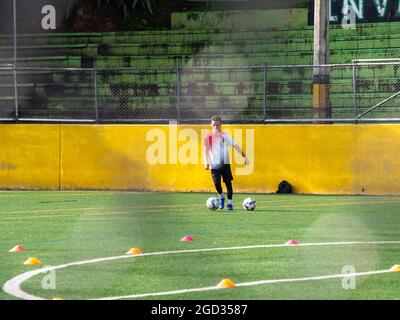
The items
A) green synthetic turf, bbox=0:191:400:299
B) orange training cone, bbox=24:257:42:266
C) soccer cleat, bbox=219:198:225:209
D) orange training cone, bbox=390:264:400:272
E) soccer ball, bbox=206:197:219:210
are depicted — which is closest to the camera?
green synthetic turf, bbox=0:191:400:299

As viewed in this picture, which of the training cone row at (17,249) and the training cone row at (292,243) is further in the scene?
the training cone row at (292,243)

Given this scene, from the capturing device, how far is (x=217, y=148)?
73.3ft

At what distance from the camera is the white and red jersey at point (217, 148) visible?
73.1 feet

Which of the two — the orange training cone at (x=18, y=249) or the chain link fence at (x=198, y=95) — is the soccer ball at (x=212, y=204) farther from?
the orange training cone at (x=18, y=249)

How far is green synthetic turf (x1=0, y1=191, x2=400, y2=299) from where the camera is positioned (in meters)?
11.4

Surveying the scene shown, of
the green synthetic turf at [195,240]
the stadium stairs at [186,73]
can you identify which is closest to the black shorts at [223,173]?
the green synthetic turf at [195,240]

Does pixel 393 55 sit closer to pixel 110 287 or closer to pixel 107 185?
pixel 107 185

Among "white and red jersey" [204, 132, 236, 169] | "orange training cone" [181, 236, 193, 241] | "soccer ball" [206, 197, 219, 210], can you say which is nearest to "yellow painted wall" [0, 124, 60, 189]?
"white and red jersey" [204, 132, 236, 169]

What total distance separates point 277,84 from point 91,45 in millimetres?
7166

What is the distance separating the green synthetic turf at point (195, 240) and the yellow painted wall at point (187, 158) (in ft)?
2.68

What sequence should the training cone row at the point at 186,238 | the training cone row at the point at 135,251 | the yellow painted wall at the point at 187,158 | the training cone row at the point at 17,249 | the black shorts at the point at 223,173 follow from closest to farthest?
the training cone row at the point at 135,251 → the training cone row at the point at 17,249 → the training cone row at the point at 186,238 → the black shorts at the point at 223,173 → the yellow painted wall at the point at 187,158

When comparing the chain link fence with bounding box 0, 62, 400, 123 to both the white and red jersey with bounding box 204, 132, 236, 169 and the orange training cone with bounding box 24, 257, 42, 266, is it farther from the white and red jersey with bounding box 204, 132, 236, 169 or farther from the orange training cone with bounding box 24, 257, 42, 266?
the orange training cone with bounding box 24, 257, 42, 266

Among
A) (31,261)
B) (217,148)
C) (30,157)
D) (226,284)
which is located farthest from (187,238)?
(30,157)

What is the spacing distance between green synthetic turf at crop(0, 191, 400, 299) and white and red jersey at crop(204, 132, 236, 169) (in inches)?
33.6
